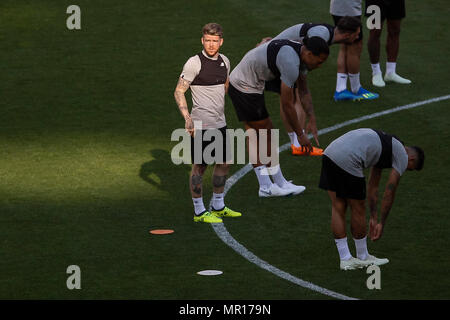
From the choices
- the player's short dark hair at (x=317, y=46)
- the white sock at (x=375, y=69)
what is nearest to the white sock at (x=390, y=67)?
the white sock at (x=375, y=69)

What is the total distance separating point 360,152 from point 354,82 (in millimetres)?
6532

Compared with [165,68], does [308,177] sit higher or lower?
lower

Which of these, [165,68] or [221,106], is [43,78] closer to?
[165,68]

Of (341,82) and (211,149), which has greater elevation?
(341,82)

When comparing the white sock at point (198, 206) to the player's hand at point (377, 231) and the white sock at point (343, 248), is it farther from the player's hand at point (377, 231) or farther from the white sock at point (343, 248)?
the player's hand at point (377, 231)

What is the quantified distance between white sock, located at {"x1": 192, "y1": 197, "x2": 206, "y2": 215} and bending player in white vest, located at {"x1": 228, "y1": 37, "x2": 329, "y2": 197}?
1.15m

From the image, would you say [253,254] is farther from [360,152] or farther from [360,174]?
[360,152]

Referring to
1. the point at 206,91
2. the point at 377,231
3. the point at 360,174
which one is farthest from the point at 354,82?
the point at 377,231

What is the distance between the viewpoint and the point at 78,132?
586 inches

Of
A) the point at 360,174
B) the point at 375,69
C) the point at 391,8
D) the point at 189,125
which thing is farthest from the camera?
the point at 375,69

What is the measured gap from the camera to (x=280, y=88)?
12.0m

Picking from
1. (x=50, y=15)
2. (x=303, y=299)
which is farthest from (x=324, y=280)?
(x=50, y=15)

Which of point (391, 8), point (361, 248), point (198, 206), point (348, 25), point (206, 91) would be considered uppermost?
point (391, 8)
